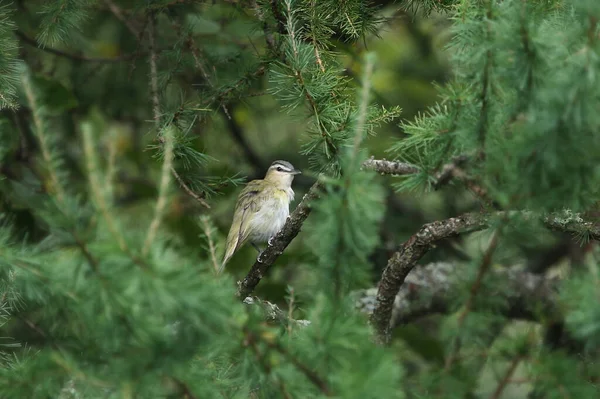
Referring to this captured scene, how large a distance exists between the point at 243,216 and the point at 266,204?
0.23 m

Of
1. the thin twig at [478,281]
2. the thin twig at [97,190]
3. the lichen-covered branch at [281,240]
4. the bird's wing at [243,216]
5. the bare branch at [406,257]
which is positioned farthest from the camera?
the bird's wing at [243,216]

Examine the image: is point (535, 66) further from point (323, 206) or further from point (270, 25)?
point (270, 25)

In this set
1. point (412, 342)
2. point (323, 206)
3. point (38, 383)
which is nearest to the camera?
point (323, 206)

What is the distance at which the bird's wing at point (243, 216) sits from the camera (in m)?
4.99

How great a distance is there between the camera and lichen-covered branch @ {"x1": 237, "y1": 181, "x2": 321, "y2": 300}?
290 centimetres

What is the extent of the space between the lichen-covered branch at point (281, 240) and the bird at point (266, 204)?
1.73m

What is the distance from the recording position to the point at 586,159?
171 centimetres

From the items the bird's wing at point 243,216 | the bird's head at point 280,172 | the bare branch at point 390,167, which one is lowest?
the bird's wing at point 243,216

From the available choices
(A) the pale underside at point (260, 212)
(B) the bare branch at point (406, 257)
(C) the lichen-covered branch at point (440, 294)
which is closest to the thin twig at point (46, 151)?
(B) the bare branch at point (406, 257)

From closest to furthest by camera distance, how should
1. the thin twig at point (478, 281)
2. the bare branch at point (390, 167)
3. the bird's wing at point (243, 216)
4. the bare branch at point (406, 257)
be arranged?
the thin twig at point (478, 281) < the bare branch at point (390, 167) < the bare branch at point (406, 257) < the bird's wing at point (243, 216)

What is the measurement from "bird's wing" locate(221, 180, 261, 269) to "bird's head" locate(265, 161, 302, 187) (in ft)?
0.40

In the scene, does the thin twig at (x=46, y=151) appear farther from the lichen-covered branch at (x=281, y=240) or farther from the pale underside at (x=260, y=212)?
the pale underside at (x=260, y=212)

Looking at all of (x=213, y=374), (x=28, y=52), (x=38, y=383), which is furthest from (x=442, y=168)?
(x=28, y=52)

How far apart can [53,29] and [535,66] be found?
6.94 feet
